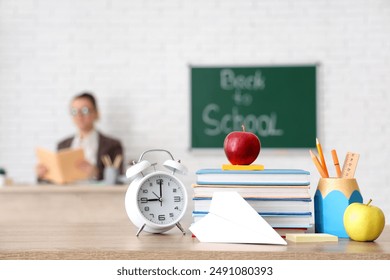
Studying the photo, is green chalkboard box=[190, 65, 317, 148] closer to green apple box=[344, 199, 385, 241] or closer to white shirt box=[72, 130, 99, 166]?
white shirt box=[72, 130, 99, 166]

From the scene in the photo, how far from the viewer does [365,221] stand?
1614mm

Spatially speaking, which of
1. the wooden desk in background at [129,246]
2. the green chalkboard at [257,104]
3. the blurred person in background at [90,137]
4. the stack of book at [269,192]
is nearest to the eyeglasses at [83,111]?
the blurred person in background at [90,137]

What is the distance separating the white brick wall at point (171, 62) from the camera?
202 inches

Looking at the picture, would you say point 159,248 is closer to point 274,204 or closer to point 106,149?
point 274,204

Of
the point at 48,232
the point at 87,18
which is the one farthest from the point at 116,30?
the point at 48,232

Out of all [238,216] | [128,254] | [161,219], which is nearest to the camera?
[128,254]

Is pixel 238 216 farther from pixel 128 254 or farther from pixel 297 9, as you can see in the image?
pixel 297 9

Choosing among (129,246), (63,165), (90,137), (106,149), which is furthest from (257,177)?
(90,137)

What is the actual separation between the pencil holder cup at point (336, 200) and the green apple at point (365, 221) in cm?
8

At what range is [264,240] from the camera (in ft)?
5.09

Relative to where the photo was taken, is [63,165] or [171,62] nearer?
[63,165]

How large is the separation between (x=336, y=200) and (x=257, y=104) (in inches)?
136

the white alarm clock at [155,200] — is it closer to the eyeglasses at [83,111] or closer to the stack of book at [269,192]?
the stack of book at [269,192]

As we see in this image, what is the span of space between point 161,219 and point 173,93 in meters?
3.48
